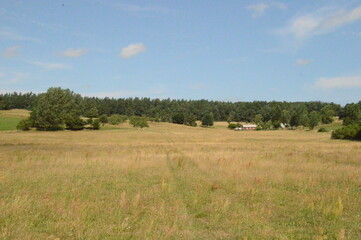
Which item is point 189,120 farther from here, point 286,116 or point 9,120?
point 9,120

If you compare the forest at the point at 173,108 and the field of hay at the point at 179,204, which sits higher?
the forest at the point at 173,108

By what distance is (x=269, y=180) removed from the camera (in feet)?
49.8

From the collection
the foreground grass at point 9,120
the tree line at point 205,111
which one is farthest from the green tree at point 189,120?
the foreground grass at point 9,120

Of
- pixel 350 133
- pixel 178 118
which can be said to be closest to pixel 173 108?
pixel 178 118

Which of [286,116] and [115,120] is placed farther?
[286,116]

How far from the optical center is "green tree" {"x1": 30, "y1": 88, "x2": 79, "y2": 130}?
85.7m

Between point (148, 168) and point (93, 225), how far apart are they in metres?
11.1

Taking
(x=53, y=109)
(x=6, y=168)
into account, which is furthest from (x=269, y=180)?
(x=53, y=109)

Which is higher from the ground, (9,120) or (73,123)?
(73,123)

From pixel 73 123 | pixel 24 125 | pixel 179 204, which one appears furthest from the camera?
pixel 73 123

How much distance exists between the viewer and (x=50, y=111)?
8606 centimetres

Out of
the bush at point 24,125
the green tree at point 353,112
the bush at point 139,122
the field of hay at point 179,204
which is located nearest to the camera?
the field of hay at point 179,204

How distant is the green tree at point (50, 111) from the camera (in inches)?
3374

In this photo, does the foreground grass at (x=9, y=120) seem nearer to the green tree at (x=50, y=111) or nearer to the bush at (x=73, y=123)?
the green tree at (x=50, y=111)
